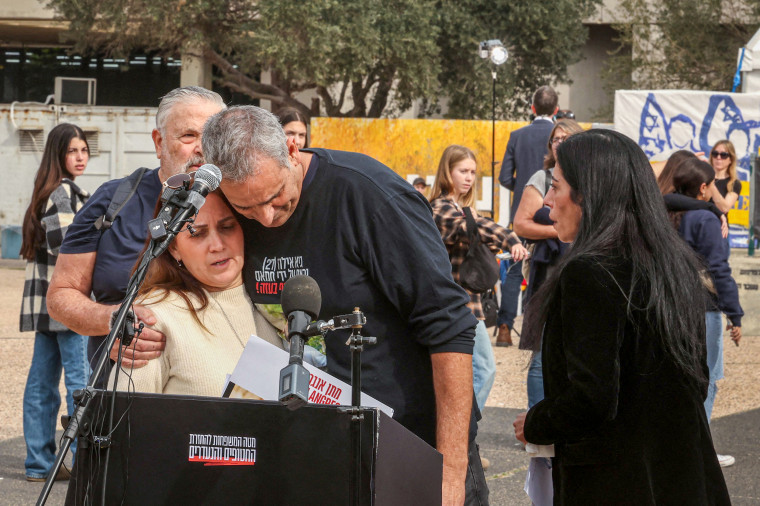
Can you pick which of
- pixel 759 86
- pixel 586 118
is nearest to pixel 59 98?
pixel 759 86

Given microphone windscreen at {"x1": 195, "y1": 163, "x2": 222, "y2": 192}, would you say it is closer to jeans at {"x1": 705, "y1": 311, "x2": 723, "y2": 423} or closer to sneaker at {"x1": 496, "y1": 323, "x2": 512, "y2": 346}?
jeans at {"x1": 705, "y1": 311, "x2": 723, "y2": 423}

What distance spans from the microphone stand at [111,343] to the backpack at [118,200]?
1.49 m

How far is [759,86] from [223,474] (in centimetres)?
1206

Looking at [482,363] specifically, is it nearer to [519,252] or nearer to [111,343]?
[519,252]

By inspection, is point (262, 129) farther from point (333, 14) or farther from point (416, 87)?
point (416, 87)

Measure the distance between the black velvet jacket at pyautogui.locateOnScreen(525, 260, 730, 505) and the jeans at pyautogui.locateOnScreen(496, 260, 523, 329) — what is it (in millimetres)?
6700

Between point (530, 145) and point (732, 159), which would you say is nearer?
point (530, 145)

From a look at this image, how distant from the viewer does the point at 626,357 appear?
9.15 ft

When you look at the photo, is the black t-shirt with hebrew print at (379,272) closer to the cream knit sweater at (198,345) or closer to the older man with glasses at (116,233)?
the cream knit sweater at (198,345)

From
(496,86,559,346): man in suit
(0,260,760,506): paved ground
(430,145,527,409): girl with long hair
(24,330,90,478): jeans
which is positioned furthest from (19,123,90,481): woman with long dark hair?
(496,86,559,346): man in suit

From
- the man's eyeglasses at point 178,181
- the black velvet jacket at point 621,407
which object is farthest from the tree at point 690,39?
the man's eyeglasses at point 178,181

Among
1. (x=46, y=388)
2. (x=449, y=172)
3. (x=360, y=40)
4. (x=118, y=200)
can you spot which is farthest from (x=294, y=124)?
(x=360, y=40)

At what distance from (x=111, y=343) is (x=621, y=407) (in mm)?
1439

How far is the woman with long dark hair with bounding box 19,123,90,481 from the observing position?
5.73 metres
